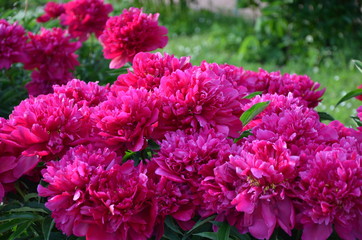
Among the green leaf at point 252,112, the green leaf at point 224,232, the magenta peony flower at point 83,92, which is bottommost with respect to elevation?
the green leaf at point 224,232

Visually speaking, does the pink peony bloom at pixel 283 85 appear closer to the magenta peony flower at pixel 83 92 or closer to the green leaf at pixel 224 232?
the magenta peony flower at pixel 83 92

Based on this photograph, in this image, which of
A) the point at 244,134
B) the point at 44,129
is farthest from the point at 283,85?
the point at 44,129

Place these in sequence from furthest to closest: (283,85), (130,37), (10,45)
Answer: (10,45), (130,37), (283,85)

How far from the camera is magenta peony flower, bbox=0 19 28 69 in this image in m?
2.10

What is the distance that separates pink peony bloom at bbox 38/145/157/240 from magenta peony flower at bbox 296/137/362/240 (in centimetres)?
34

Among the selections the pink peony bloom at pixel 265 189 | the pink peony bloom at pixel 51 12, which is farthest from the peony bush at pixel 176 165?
the pink peony bloom at pixel 51 12

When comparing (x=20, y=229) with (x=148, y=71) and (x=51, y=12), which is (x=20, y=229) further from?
(x=51, y=12)

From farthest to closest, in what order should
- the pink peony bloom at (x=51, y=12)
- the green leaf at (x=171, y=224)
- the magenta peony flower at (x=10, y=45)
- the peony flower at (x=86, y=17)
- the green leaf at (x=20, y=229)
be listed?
the pink peony bloom at (x=51, y=12) < the peony flower at (x=86, y=17) < the magenta peony flower at (x=10, y=45) < the green leaf at (x=20, y=229) < the green leaf at (x=171, y=224)

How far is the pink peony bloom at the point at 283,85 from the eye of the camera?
169cm

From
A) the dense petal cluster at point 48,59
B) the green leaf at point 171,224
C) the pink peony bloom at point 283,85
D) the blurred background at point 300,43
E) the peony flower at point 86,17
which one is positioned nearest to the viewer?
the green leaf at point 171,224

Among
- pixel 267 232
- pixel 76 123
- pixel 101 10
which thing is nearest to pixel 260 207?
pixel 267 232

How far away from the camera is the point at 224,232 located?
1.12m

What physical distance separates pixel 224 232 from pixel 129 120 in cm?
35

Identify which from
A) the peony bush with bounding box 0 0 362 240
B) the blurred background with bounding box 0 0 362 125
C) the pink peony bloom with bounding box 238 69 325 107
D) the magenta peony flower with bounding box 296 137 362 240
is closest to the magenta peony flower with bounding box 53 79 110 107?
the peony bush with bounding box 0 0 362 240
